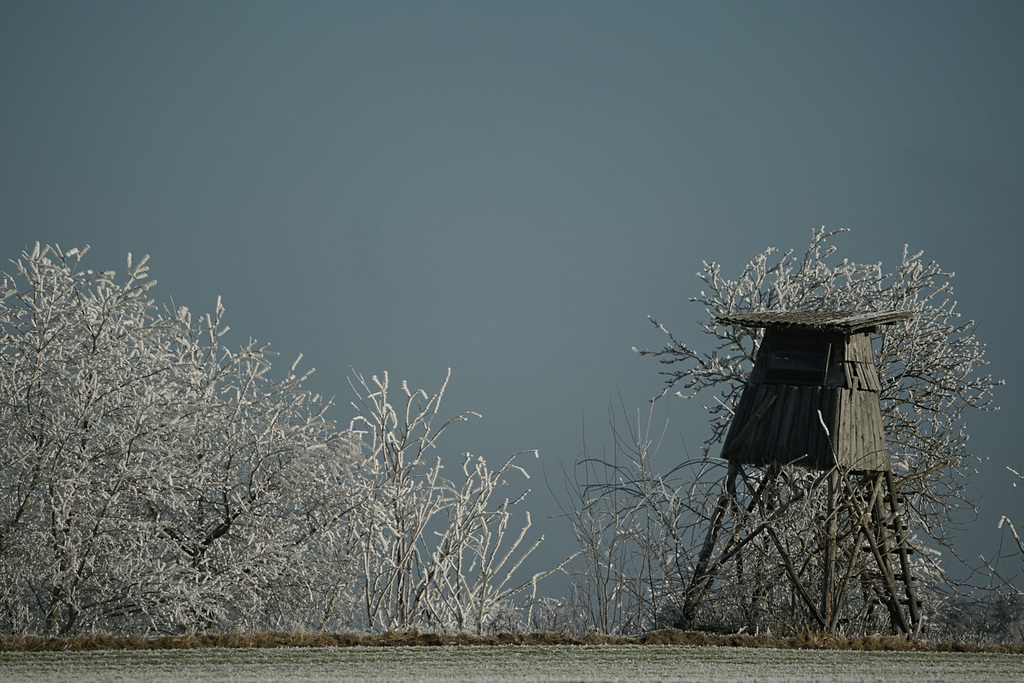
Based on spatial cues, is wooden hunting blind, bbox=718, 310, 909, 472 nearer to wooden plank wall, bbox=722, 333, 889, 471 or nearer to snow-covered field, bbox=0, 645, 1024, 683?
wooden plank wall, bbox=722, 333, 889, 471

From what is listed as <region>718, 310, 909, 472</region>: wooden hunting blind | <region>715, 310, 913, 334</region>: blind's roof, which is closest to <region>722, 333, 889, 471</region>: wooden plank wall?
<region>718, 310, 909, 472</region>: wooden hunting blind

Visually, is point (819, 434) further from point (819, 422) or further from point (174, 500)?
point (174, 500)

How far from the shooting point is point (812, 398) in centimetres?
902

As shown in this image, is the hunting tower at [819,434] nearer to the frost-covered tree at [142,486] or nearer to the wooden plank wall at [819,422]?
the wooden plank wall at [819,422]

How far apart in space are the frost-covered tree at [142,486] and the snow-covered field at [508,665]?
8.07 feet

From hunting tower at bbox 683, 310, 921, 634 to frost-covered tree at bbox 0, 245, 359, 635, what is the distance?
3.71 meters

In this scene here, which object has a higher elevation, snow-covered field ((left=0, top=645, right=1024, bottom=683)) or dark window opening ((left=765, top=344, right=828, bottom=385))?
dark window opening ((left=765, top=344, right=828, bottom=385))

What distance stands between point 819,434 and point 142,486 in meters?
6.09

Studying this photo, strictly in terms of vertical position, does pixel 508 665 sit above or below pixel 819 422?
below

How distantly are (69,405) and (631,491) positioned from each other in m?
4.89

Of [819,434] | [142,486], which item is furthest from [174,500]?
[819,434]

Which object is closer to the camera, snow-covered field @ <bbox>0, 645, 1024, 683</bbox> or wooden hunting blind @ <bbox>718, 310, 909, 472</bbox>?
snow-covered field @ <bbox>0, 645, 1024, 683</bbox>

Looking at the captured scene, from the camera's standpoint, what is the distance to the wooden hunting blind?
8836 mm

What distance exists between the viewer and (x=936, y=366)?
1298cm
